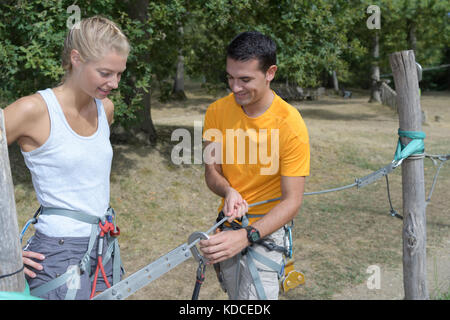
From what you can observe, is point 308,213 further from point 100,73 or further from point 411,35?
point 411,35

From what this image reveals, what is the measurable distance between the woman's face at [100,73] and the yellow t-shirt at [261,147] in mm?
678

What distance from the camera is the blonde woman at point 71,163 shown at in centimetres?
219

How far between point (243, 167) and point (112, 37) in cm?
97

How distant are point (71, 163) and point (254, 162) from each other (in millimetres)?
951

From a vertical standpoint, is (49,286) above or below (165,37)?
below

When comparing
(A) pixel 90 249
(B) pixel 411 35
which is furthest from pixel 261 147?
(B) pixel 411 35

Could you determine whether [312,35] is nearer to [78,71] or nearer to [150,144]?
[150,144]

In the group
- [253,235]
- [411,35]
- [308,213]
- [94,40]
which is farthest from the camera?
[411,35]

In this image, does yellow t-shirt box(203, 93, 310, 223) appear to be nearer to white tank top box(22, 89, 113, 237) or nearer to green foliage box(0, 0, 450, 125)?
white tank top box(22, 89, 113, 237)

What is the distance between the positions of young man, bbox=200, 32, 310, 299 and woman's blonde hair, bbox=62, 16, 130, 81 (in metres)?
0.60

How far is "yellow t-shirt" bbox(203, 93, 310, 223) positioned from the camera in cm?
250

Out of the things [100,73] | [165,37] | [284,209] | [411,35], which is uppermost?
[411,35]

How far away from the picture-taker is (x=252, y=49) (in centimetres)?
246

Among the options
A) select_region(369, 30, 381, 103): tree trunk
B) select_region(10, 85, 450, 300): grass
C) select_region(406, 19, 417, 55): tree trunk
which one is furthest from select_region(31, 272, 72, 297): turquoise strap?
select_region(369, 30, 381, 103): tree trunk
